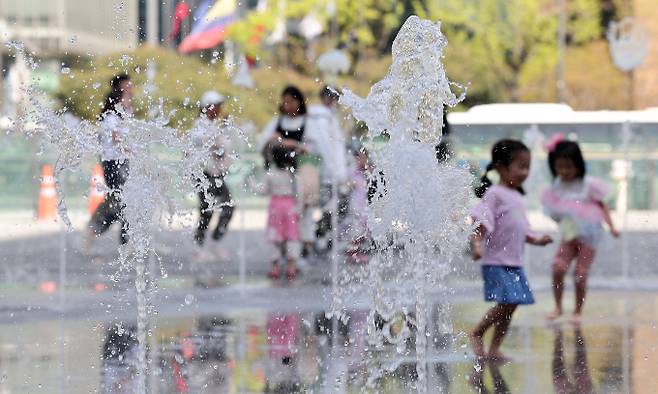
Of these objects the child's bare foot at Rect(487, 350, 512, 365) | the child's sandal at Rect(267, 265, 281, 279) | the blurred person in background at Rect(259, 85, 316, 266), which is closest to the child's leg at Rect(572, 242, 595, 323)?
the child's bare foot at Rect(487, 350, 512, 365)

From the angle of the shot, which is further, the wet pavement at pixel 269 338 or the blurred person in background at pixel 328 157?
the blurred person in background at pixel 328 157

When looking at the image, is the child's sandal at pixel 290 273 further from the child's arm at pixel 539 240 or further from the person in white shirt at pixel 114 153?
the child's arm at pixel 539 240

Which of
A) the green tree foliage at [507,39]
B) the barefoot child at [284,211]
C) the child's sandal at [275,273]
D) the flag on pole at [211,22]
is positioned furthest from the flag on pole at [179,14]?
the child's sandal at [275,273]

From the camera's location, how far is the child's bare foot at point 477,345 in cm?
653

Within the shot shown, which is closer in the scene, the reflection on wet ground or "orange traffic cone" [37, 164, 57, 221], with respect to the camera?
the reflection on wet ground

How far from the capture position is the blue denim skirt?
6957mm

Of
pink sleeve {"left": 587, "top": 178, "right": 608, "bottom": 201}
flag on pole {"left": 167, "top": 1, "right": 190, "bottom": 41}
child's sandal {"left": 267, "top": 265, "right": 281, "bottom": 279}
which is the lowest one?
child's sandal {"left": 267, "top": 265, "right": 281, "bottom": 279}

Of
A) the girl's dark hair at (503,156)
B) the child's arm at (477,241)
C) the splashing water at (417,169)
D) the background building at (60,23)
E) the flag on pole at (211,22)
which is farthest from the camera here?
the background building at (60,23)

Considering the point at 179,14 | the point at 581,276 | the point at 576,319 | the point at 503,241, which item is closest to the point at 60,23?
the point at 179,14

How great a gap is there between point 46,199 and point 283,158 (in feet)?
17.4

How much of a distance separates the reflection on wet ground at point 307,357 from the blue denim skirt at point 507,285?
0.23 metres

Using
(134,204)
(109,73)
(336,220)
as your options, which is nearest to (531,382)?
(134,204)

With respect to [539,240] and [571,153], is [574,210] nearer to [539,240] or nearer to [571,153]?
[571,153]

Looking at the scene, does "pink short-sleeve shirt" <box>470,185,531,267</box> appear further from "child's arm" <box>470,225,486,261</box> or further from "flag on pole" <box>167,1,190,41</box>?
"flag on pole" <box>167,1,190,41</box>
